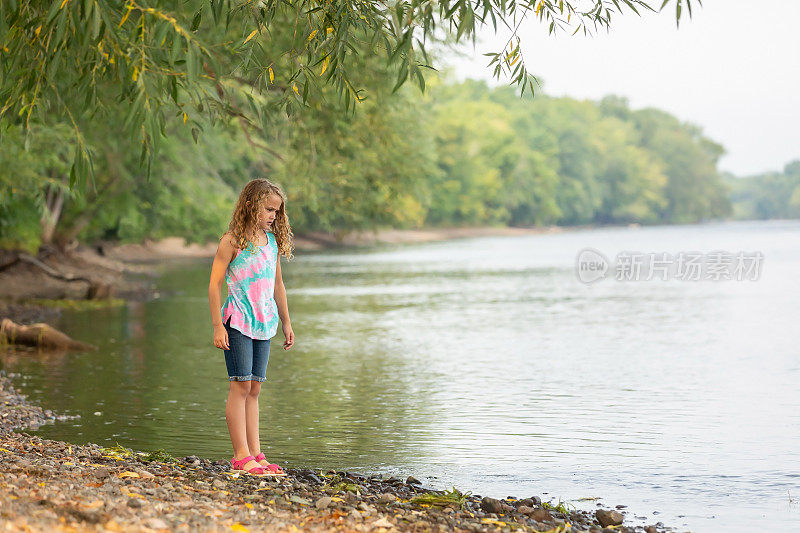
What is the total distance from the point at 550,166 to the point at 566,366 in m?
108

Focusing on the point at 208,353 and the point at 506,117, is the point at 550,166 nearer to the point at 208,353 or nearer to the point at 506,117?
the point at 506,117

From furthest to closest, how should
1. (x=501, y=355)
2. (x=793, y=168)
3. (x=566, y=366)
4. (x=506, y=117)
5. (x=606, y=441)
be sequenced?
(x=793, y=168), (x=506, y=117), (x=501, y=355), (x=566, y=366), (x=606, y=441)

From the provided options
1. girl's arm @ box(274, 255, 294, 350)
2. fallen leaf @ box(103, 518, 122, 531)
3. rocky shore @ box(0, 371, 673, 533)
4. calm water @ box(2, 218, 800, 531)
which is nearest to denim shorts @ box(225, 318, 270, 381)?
girl's arm @ box(274, 255, 294, 350)

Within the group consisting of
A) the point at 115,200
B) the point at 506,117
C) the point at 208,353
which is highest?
the point at 506,117

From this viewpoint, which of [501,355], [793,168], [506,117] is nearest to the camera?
[501,355]

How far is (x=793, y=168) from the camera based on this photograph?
579 ft

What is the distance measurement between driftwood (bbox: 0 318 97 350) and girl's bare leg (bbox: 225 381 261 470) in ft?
30.3

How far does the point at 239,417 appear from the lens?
6.68m

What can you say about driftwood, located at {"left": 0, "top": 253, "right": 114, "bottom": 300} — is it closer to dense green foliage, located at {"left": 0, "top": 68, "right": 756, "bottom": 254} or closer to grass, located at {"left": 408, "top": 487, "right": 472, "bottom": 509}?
dense green foliage, located at {"left": 0, "top": 68, "right": 756, "bottom": 254}

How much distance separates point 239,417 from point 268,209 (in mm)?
1366

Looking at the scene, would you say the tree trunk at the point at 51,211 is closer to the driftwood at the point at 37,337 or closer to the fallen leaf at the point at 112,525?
the driftwood at the point at 37,337

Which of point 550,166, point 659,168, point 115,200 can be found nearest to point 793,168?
point 659,168

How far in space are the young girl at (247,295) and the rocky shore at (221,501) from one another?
1.73 ft

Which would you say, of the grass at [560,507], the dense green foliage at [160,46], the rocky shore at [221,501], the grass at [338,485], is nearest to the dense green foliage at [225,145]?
the dense green foliage at [160,46]
